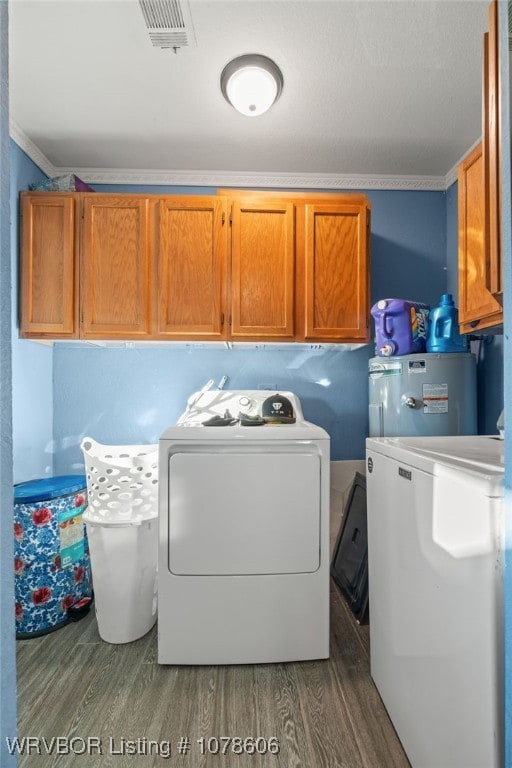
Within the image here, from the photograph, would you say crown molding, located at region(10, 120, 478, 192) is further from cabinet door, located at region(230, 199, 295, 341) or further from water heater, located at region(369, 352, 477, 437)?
water heater, located at region(369, 352, 477, 437)

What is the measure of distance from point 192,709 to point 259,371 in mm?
1718

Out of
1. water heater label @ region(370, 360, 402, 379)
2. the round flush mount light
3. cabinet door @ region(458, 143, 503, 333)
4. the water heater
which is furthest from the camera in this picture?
water heater label @ region(370, 360, 402, 379)

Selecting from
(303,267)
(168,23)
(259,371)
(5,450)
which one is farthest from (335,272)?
(5,450)

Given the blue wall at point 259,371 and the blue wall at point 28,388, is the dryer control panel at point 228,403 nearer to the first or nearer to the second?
the blue wall at point 259,371

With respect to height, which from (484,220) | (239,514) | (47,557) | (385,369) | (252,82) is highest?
(252,82)

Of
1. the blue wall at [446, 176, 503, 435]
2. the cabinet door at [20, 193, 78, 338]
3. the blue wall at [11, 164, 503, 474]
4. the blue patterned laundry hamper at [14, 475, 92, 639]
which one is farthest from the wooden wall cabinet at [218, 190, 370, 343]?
the blue patterned laundry hamper at [14, 475, 92, 639]

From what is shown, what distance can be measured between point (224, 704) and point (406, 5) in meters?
2.72

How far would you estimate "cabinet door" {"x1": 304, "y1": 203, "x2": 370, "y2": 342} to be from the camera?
2.14 meters

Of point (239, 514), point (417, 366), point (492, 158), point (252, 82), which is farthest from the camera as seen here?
point (417, 366)

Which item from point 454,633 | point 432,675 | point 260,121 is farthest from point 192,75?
point 432,675

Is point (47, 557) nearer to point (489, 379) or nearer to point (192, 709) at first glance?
point (192, 709)

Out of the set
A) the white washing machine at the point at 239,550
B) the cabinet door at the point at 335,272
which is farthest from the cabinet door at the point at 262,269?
the white washing machine at the point at 239,550

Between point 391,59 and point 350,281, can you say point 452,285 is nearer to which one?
point 350,281

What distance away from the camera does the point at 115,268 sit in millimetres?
2133
